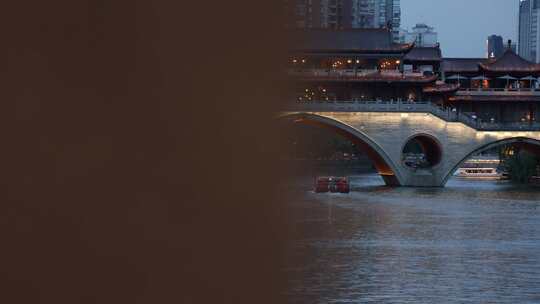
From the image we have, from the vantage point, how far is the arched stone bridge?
5094 cm

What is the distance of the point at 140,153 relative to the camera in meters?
1.78

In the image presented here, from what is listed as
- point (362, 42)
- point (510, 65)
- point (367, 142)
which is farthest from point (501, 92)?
point (367, 142)

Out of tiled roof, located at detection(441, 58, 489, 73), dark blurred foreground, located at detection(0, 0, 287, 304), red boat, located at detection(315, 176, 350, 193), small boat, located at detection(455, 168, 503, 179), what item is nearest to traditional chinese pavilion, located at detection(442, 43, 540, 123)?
small boat, located at detection(455, 168, 503, 179)

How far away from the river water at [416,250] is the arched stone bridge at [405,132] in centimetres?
880

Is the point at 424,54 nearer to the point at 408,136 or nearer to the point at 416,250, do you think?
the point at 408,136

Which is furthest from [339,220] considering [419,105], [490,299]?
[419,105]

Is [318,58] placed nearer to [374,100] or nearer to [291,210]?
[374,100]

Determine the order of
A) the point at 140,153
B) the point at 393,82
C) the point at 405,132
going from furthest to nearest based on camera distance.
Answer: the point at 393,82, the point at 405,132, the point at 140,153

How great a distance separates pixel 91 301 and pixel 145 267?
159mm

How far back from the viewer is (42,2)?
5.28ft

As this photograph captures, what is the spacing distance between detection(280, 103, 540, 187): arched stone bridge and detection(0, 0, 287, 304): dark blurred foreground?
48535mm

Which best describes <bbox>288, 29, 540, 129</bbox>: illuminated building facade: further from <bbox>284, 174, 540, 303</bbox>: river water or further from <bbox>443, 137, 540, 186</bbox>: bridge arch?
<bbox>284, 174, 540, 303</bbox>: river water

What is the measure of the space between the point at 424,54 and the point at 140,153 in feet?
240

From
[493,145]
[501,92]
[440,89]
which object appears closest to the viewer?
[493,145]
